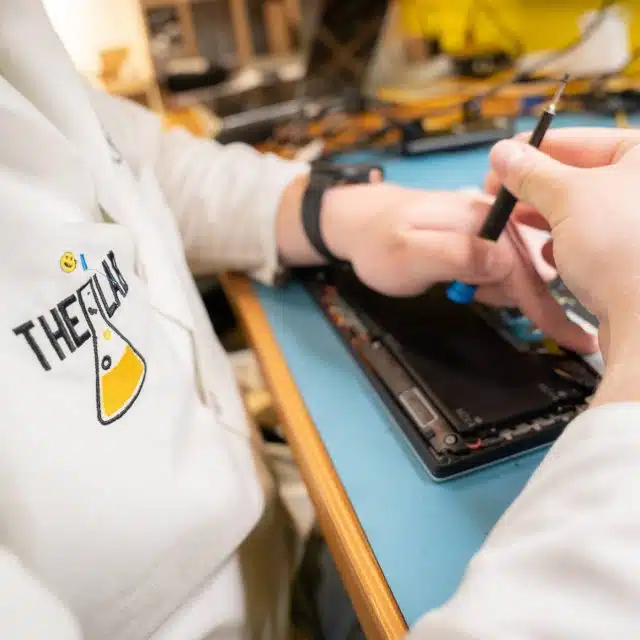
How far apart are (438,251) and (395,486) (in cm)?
16

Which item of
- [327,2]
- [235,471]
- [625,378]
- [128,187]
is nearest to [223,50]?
[327,2]

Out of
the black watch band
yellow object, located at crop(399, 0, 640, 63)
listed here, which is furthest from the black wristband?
yellow object, located at crop(399, 0, 640, 63)

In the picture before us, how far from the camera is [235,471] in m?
0.38

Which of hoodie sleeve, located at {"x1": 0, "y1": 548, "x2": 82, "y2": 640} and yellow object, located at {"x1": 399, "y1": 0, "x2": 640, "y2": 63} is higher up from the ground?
yellow object, located at {"x1": 399, "y1": 0, "x2": 640, "y2": 63}

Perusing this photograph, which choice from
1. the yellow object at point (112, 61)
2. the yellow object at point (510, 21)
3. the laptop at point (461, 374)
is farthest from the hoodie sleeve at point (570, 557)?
the yellow object at point (112, 61)

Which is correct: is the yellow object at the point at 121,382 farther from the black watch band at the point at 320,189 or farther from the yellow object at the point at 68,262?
the black watch band at the point at 320,189

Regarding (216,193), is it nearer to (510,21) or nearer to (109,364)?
(109,364)

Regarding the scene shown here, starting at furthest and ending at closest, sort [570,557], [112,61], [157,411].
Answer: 1. [112,61]
2. [157,411]
3. [570,557]

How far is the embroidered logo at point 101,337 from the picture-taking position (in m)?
0.28

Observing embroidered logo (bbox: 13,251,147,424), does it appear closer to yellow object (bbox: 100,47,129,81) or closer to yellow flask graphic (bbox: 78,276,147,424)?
A: yellow flask graphic (bbox: 78,276,147,424)

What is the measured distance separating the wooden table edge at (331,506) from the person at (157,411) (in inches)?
1.6

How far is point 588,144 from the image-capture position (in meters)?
0.37

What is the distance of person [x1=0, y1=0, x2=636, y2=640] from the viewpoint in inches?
9.1

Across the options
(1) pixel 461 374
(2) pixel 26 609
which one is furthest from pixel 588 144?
(2) pixel 26 609
